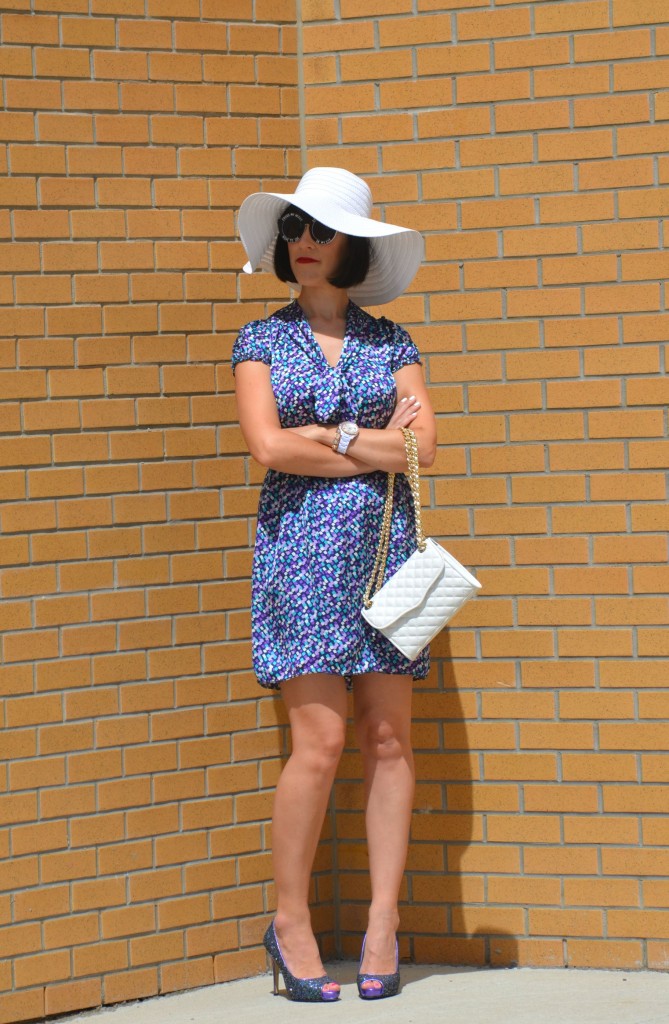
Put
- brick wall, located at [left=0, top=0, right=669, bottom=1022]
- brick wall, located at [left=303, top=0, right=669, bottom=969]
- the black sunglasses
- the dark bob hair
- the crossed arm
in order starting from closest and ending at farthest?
the crossed arm → the black sunglasses → the dark bob hair → brick wall, located at [left=0, top=0, right=669, bottom=1022] → brick wall, located at [left=303, top=0, right=669, bottom=969]

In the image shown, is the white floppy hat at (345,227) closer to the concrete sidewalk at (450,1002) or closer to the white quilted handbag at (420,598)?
the white quilted handbag at (420,598)

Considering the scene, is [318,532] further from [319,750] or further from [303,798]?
[303,798]

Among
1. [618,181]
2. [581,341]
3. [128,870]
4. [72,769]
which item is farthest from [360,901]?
[618,181]

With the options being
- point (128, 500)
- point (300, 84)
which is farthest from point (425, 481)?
point (300, 84)

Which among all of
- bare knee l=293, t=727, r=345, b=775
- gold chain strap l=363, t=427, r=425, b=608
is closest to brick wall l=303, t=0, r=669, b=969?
gold chain strap l=363, t=427, r=425, b=608

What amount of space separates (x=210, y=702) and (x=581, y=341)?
157cm

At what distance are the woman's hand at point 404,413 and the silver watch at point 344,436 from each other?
147mm

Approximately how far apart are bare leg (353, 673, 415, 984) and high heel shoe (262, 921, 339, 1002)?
12 cm

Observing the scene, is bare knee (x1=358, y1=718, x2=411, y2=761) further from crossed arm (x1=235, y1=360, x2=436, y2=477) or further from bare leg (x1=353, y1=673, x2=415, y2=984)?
crossed arm (x1=235, y1=360, x2=436, y2=477)

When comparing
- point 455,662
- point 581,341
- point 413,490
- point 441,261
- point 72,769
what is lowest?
point 72,769

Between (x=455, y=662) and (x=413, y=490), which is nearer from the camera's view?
(x=413, y=490)

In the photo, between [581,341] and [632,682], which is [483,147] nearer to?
[581,341]

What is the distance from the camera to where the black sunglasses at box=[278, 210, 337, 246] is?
12.6 ft

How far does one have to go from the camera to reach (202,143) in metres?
4.25
